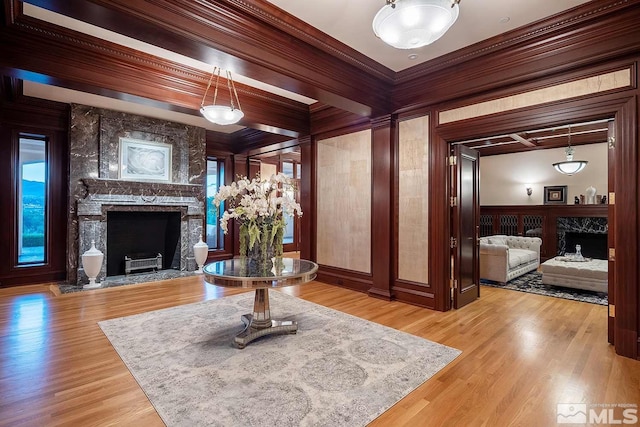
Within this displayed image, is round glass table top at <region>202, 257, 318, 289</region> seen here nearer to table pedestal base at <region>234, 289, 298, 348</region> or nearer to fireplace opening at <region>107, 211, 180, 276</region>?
table pedestal base at <region>234, 289, 298, 348</region>

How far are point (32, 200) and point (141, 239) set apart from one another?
1.94 meters

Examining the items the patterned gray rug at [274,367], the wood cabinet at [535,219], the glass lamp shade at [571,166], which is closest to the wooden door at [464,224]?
the patterned gray rug at [274,367]

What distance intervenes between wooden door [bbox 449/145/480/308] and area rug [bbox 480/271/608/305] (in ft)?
3.99

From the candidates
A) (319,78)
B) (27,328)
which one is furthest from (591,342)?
(27,328)

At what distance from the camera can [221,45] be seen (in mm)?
2869

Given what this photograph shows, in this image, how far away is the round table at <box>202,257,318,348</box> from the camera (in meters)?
2.88

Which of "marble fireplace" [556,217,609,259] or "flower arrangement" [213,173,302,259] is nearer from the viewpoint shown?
"flower arrangement" [213,173,302,259]

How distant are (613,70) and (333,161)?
153 inches

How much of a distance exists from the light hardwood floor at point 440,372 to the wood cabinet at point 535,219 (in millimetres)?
4095

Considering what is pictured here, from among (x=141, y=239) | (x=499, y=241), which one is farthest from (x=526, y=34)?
(x=141, y=239)

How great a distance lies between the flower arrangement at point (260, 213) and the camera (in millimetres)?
3270

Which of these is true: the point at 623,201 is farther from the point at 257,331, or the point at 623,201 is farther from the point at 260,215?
the point at 257,331

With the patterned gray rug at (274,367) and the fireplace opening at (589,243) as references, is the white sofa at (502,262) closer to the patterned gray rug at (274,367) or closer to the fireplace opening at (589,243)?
the fireplace opening at (589,243)

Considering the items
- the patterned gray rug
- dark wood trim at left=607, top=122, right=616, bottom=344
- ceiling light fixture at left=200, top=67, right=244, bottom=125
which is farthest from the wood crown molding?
the patterned gray rug
